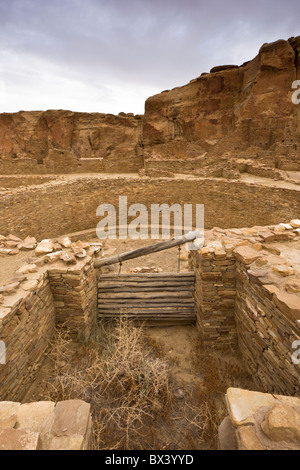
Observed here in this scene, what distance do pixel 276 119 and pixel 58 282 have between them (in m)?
16.5

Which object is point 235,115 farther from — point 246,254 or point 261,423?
point 261,423

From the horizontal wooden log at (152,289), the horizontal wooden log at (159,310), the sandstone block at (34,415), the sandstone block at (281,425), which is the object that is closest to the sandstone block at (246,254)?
the horizontal wooden log at (152,289)

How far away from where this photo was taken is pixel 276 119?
48.0ft

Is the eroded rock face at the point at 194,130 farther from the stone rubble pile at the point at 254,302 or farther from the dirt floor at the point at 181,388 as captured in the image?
the dirt floor at the point at 181,388

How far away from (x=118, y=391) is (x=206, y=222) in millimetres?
8881

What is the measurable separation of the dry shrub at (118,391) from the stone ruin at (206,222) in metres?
0.55

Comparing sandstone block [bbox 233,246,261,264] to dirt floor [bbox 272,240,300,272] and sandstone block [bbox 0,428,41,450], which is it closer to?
dirt floor [bbox 272,240,300,272]

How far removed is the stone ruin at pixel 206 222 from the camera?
6.42ft

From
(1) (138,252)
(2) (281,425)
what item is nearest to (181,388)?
(2) (281,425)

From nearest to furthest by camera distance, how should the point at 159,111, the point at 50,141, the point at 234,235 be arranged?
the point at 234,235 < the point at 159,111 < the point at 50,141

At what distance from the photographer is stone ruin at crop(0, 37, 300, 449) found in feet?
6.42

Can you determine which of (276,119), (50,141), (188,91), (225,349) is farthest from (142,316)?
(50,141)

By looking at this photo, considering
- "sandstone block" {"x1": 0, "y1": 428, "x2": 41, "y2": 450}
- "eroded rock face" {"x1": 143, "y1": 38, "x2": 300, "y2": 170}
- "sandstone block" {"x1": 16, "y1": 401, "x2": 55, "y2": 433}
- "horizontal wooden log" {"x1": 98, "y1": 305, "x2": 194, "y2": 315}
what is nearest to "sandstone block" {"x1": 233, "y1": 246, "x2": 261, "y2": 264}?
A: "horizontal wooden log" {"x1": 98, "y1": 305, "x2": 194, "y2": 315}

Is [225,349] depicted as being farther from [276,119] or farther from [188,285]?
[276,119]
